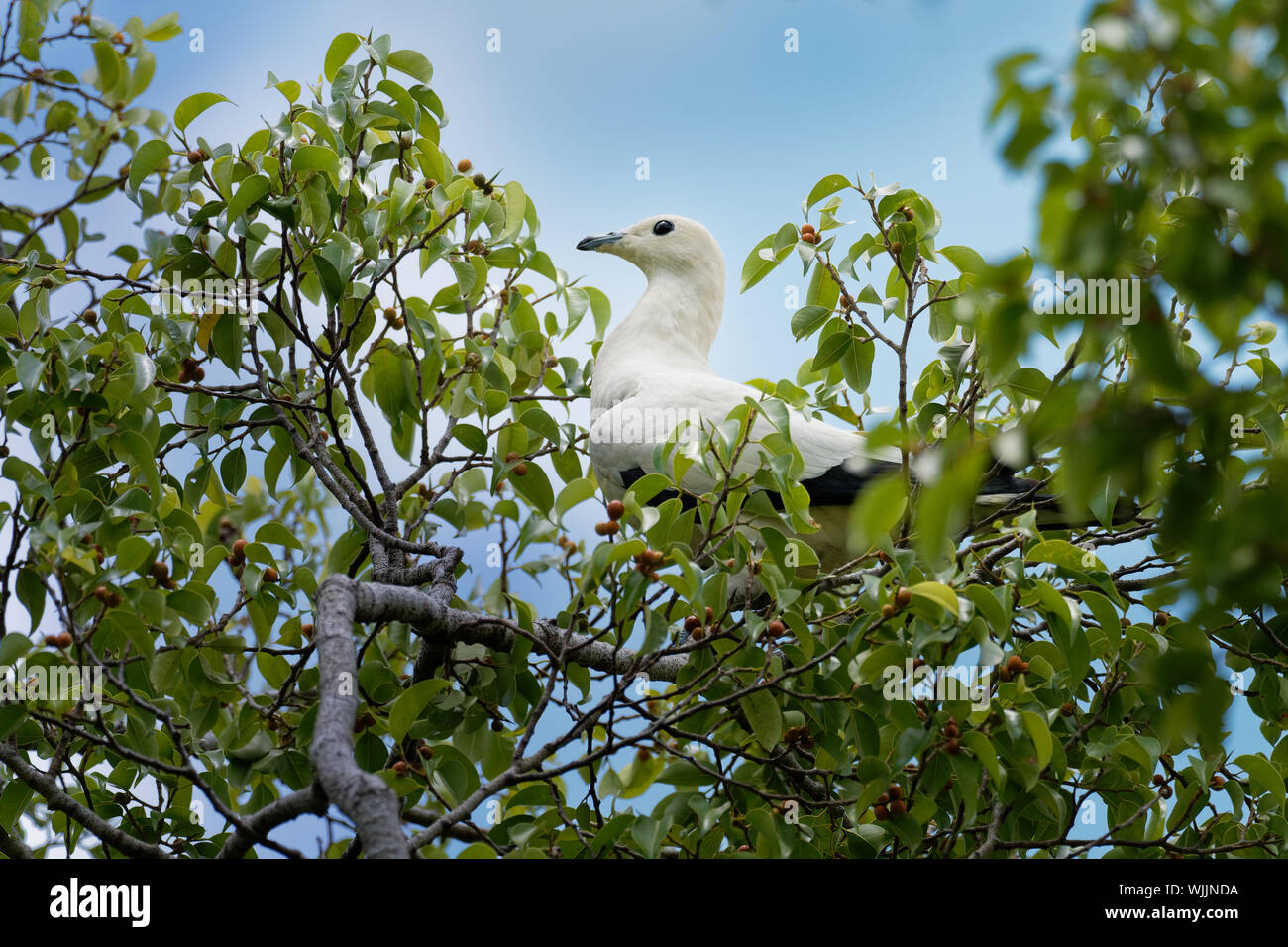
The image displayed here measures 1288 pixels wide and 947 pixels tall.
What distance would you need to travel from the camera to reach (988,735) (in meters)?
2.36

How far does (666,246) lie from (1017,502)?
2137 mm

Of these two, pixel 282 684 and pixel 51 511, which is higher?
pixel 51 511

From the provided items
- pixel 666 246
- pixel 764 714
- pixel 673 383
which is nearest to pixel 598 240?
pixel 666 246

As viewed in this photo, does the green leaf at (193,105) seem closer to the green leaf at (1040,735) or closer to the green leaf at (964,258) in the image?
the green leaf at (964,258)

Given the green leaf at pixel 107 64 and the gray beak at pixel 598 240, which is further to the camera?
the gray beak at pixel 598 240

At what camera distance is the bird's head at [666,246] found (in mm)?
4613

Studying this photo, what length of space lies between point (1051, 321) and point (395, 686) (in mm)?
2460

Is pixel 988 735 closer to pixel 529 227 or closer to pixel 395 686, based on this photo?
pixel 395 686

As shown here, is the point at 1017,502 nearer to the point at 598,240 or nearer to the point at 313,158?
the point at 313,158

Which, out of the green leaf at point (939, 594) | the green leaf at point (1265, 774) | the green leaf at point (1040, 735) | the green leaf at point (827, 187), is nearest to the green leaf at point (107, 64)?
the green leaf at point (827, 187)

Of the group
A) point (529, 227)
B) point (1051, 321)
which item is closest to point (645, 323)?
point (529, 227)

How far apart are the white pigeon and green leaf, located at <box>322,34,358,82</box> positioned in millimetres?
1330

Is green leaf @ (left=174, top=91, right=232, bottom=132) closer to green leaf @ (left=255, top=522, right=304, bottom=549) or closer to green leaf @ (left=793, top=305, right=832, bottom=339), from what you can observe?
green leaf @ (left=255, top=522, right=304, bottom=549)

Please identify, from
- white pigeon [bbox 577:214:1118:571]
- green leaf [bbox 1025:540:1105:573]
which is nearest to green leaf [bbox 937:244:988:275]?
white pigeon [bbox 577:214:1118:571]
